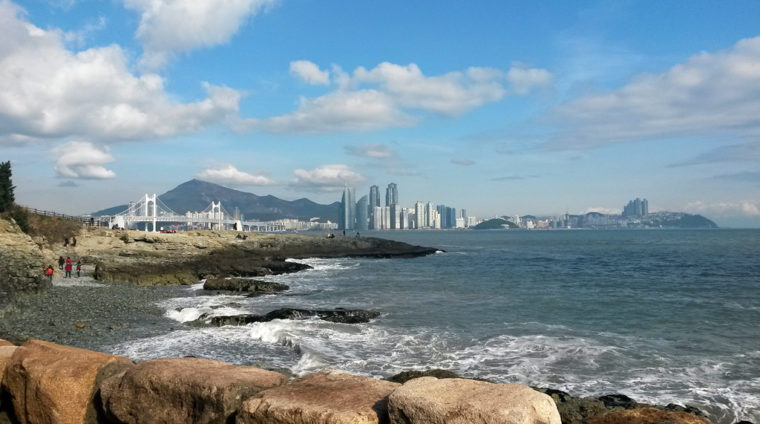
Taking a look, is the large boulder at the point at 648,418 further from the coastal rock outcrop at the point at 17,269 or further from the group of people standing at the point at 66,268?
the group of people standing at the point at 66,268

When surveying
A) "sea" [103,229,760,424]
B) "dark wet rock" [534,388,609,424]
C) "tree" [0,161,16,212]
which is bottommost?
"sea" [103,229,760,424]

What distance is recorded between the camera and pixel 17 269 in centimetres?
2495

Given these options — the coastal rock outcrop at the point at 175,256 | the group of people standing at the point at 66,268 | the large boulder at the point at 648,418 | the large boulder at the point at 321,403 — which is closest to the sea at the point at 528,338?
the coastal rock outcrop at the point at 175,256

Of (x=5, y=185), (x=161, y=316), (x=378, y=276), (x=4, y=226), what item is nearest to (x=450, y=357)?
(x=161, y=316)

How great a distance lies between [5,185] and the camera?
4384 cm

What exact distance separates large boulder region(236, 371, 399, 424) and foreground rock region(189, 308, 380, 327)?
16214mm

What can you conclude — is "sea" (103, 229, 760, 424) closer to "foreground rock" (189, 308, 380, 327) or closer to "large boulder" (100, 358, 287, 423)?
"foreground rock" (189, 308, 380, 327)

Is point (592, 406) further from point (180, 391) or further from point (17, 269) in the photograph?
point (17, 269)

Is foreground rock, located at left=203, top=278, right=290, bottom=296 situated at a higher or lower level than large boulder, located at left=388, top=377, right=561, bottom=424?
lower

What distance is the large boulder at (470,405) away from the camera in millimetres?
3486

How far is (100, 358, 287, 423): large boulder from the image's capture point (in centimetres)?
441

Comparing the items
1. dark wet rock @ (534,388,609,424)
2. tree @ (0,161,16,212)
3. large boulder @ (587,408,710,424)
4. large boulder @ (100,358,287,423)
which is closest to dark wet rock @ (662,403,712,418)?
dark wet rock @ (534,388,609,424)

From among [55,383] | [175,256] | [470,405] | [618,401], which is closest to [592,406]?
[618,401]

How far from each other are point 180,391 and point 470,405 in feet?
8.83
